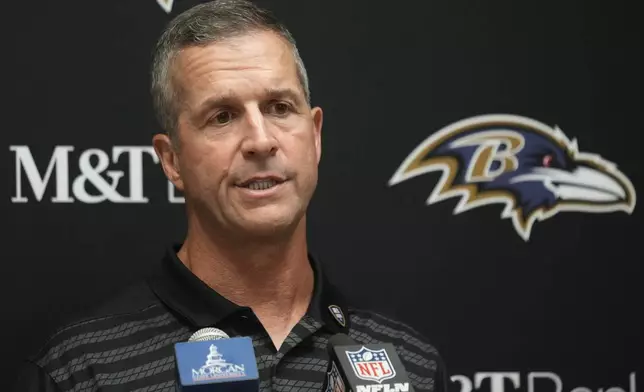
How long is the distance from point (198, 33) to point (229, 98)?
141mm

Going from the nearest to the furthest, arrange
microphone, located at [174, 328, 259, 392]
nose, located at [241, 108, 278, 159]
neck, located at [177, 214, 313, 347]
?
microphone, located at [174, 328, 259, 392], nose, located at [241, 108, 278, 159], neck, located at [177, 214, 313, 347]

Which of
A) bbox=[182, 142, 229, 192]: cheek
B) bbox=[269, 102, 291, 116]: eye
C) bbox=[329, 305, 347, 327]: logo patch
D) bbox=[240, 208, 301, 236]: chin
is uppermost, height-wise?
bbox=[269, 102, 291, 116]: eye

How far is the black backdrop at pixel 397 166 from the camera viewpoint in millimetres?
2197

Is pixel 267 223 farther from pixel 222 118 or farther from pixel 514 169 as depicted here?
pixel 514 169

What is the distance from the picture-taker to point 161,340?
70.6 inches

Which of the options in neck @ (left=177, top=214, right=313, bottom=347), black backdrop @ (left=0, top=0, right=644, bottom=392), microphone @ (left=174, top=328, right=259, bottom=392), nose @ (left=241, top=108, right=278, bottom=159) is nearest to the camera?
microphone @ (left=174, top=328, right=259, bottom=392)

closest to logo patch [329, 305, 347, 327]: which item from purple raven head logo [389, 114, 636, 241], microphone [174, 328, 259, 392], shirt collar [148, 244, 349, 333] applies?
shirt collar [148, 244, 349, 333]

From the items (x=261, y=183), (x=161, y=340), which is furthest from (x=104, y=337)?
(x=261, y=183)

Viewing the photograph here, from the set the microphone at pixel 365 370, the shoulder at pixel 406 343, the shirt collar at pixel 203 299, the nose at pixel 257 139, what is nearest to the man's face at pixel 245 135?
the nose at pixel 257 139

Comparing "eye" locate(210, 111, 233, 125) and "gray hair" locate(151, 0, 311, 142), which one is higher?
"gray hair" locate(151, 0, 311, 142)

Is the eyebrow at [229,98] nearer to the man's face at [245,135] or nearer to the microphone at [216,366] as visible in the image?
the man's face at [245,135]

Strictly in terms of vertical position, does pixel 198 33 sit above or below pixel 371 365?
above

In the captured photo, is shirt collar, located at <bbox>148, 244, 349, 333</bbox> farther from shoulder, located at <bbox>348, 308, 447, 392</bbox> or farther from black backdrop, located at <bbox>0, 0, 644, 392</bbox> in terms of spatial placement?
black backdrop, located at <bbox>0, 0, 644, 392</bbox>

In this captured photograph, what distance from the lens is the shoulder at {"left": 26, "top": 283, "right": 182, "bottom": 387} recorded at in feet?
5.79
